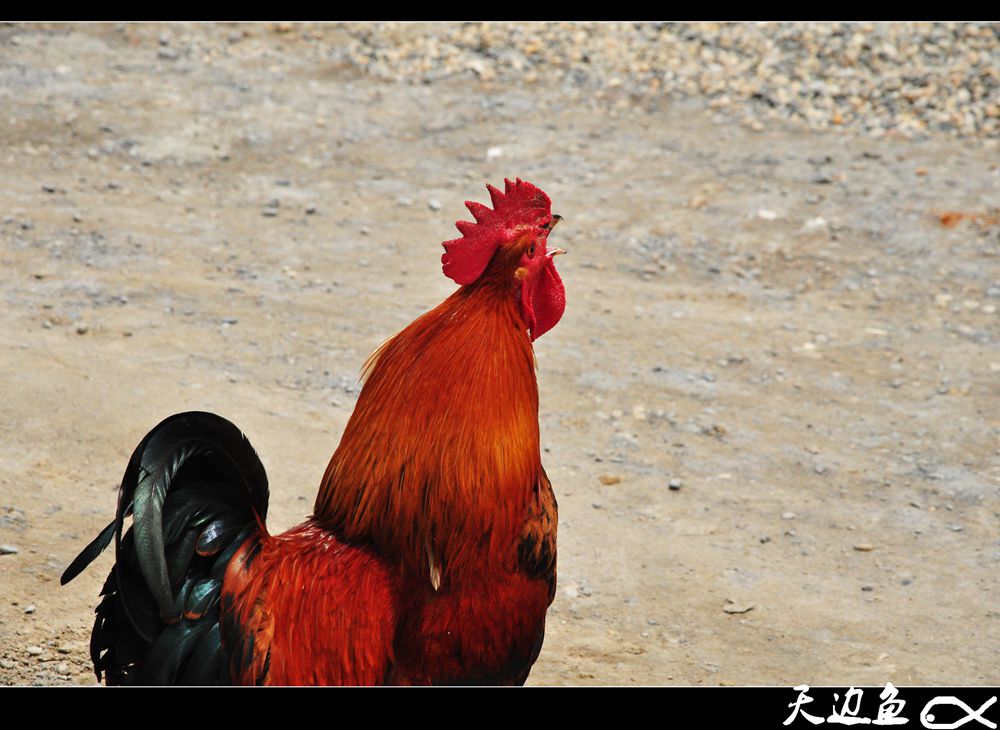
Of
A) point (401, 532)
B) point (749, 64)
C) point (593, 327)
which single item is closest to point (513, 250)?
point (401, 532)

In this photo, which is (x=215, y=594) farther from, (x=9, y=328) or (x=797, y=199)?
(x=797, y=199)

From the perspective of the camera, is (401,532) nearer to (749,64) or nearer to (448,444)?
(448,444)

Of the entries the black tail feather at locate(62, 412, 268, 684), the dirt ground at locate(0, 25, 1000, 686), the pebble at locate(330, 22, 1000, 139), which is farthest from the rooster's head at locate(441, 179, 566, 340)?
the pebble at locate(330, 22, 1000, 139)

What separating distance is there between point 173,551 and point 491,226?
1.38 meters

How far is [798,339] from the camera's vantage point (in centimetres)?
755

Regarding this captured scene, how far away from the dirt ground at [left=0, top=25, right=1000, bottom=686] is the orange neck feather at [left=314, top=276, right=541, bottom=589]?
132cm

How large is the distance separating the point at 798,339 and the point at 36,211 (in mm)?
5517

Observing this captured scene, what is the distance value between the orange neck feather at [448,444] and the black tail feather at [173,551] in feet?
1.30

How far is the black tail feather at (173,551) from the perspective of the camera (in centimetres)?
301

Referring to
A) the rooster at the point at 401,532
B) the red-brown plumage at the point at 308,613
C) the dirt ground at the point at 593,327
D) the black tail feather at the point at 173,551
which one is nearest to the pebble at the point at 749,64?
the dirt ground at the point at 593,327

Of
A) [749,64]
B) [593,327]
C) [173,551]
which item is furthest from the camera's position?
[749,64]

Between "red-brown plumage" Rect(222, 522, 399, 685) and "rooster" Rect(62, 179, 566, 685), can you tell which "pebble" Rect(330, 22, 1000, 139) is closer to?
"rooster" Rect(62, 179, 566, 685)

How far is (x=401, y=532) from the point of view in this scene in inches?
135

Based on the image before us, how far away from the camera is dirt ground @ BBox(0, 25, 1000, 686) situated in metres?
5.04
